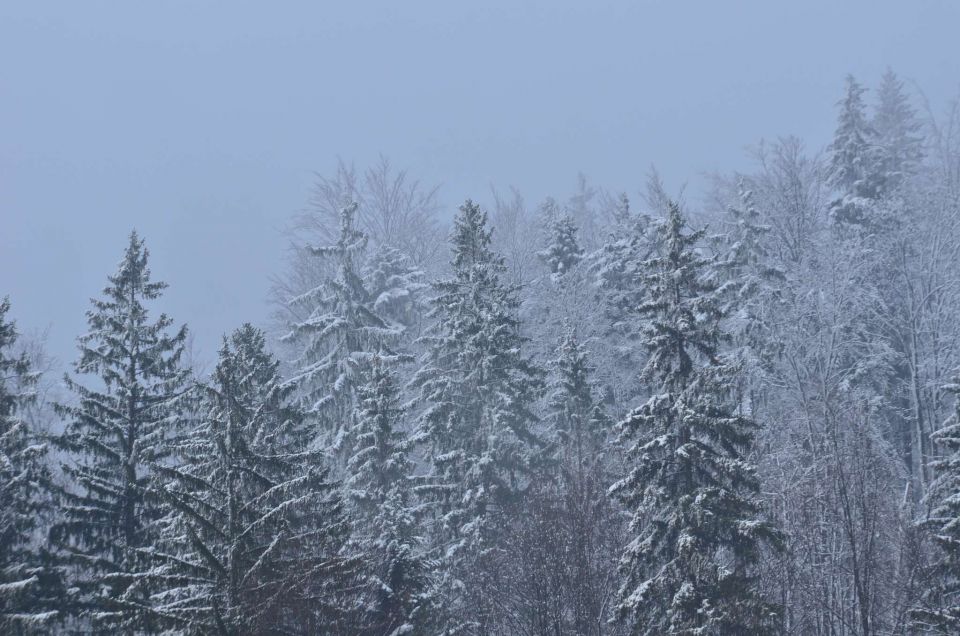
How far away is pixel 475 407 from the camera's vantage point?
26.2 metres

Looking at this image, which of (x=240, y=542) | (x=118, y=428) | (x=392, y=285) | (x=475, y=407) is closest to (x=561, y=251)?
(x=392, y=285)

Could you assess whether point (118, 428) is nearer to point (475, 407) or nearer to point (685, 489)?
point (475, 407)

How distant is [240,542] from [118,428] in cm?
731

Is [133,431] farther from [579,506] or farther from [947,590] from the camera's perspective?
[947,590]

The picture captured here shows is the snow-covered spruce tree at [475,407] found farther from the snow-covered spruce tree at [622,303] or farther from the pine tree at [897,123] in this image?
the pine tree at [897,123]

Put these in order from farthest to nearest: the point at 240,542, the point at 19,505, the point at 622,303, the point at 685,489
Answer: the point at 622,303
the point at 685,489
the point at 19,505
the point at 240,542

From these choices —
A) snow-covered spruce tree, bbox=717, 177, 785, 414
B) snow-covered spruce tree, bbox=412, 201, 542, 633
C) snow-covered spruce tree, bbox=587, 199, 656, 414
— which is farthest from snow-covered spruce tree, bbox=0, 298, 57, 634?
snow-covered spruce tree, bbox=587, 199, 656, 414

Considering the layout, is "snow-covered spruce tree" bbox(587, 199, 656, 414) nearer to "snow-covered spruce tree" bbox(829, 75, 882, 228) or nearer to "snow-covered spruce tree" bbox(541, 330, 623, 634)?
"snow-covered spruce tree" bbox(541, 330, 623, 634)

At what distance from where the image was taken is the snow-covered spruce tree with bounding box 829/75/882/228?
37.7 m

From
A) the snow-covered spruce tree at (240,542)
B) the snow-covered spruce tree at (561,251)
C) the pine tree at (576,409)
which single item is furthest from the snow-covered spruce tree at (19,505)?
the snow-covered spruce tree at (561,251)

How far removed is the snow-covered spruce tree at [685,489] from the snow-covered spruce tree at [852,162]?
22.1 m

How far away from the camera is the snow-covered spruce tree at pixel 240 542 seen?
14375 millimetres

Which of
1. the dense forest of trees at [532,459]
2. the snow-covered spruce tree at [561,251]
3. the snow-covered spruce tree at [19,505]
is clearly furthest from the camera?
the snow-covered spruce tree at [561,251]

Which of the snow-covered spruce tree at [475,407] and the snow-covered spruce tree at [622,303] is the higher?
the snow-covered spruce tree at [622,303]
